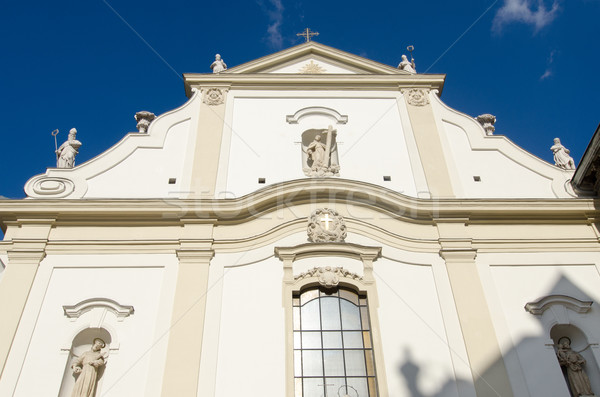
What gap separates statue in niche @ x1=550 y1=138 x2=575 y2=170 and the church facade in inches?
13.9

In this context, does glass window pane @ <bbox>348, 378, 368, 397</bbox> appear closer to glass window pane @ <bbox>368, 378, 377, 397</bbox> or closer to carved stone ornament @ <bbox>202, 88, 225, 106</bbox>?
glass window pane @ <bbox>368, 378, 377, 397</bbox>

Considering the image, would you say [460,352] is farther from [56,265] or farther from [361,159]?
[56,265]

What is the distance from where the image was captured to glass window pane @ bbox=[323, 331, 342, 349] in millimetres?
9086

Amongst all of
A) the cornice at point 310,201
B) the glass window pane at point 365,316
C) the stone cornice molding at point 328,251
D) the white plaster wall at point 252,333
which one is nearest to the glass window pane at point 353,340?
the glass window pane at point 365,316

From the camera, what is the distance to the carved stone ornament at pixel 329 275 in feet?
31.3

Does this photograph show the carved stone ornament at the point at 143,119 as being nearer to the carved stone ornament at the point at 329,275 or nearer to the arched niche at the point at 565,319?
the carved stone ornament at the point at 329,275

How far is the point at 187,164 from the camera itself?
37.3 feet

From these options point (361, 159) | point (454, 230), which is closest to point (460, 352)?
point (454, 230)

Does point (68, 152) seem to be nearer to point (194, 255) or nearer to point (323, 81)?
point (194, 255)

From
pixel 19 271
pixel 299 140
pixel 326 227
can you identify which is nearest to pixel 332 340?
pixel 326 227

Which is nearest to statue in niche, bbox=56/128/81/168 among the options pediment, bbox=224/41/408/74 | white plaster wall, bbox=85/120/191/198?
white plaster wall, bbox=85/120/191/198

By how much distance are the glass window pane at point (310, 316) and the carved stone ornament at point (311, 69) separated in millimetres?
5870

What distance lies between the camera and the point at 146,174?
11.2 m

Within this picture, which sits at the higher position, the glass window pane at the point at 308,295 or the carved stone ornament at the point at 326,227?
the carved stone ornament at the point at 326,227
